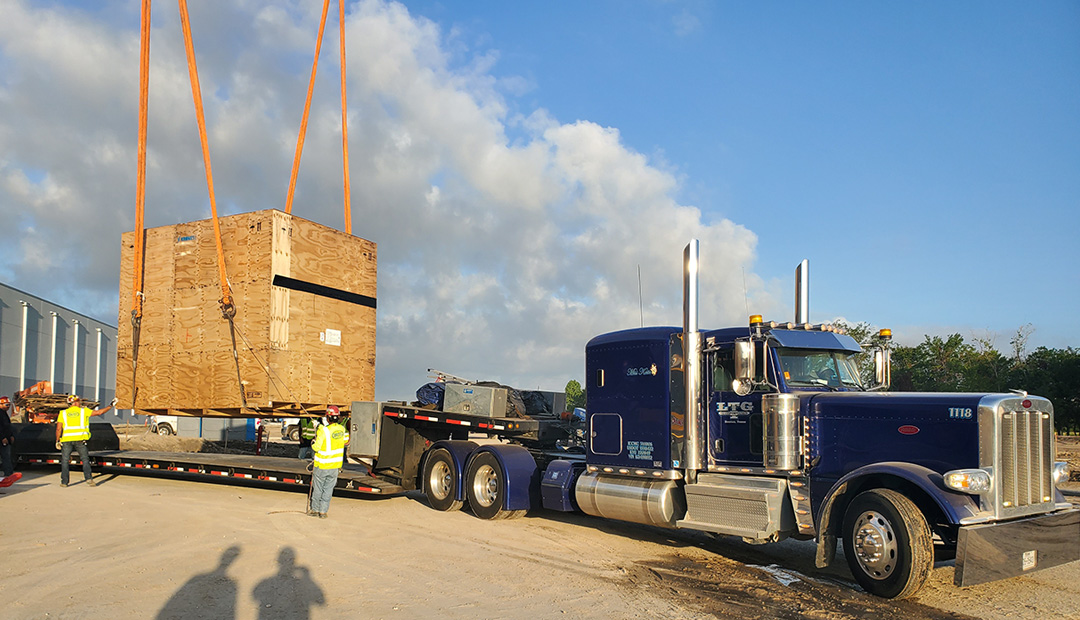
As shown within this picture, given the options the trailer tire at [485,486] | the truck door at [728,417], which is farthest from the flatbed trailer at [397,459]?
the truck door at [728,417]

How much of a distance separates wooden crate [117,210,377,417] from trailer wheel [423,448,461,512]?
199 centimetres

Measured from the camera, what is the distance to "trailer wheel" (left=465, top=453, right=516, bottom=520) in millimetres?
11531

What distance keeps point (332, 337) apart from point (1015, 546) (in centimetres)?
1004

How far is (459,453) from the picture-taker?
482 inches

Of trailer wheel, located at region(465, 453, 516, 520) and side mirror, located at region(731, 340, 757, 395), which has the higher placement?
side mirror, located at region(731, 340, 757, 395)

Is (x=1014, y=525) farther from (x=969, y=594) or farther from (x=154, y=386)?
(x=154, y=386)

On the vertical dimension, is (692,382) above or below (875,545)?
above

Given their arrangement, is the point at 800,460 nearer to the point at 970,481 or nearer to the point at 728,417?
the point at 728,417

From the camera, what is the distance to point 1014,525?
6.67m

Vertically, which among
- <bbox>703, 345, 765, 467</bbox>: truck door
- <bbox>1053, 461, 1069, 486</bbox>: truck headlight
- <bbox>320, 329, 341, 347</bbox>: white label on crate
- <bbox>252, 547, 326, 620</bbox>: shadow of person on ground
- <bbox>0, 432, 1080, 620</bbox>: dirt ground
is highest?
<bbox>320, 329, 341, 347</bbox>: white label on crate

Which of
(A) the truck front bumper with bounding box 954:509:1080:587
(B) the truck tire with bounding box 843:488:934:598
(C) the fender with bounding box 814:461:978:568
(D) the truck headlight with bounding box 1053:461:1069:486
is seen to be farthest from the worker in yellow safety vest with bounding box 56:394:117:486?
(D) the truck headlight with bounding box 1053:461:1069:486

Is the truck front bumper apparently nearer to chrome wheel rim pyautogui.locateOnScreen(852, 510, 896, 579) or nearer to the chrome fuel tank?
chrome wheel rim pyautogui.locateOnScreen(852, 510, 896, 579)

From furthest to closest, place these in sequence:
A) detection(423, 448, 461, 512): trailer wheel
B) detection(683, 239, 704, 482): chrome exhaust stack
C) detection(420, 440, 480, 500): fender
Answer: detection(423, 448, 461, 512): trailer wheel < detection(420, 440, 480, 500): fender < detection(683, 239, 704, 482): chrome exhaust stack

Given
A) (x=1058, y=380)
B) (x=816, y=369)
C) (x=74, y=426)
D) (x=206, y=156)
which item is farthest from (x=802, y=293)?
(x=1058, y=380)
